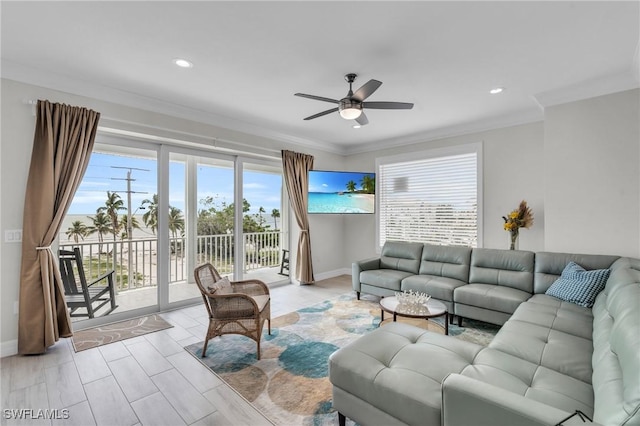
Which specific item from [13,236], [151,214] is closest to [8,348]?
[13,236]

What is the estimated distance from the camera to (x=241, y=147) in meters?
4.64

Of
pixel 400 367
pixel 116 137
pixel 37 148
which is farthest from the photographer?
pixel 116 137

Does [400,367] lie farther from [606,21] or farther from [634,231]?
[634,231]

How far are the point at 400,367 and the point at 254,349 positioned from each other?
1.70 metres

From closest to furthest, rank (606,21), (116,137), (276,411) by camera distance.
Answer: (276,411) < (606,21) < (116,137)

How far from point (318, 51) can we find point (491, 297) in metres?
3.13

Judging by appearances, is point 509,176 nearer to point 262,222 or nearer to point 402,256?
point 402,256

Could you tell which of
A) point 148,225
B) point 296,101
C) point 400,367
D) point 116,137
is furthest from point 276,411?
point 116,137

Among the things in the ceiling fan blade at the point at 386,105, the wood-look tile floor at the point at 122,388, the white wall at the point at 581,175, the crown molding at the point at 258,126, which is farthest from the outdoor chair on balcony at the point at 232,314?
the white wall at the point at 581,175

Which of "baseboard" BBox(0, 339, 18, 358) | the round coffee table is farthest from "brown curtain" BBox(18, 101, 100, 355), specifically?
the round coffee table

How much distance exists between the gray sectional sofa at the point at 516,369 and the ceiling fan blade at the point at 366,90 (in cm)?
198

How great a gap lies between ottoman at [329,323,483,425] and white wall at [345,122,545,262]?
9.98 ft

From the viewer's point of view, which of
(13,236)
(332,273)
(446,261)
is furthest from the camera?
(332,273)

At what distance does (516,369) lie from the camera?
5.49 ft
